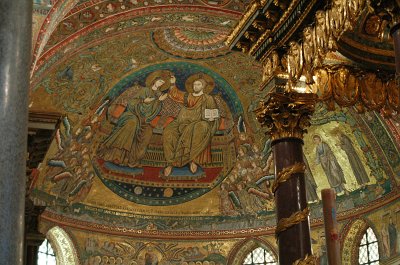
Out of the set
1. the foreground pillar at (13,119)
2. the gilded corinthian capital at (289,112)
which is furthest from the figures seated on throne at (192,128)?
the foreground pillar at (13,119)

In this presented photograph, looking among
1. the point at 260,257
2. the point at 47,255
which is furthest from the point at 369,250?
the point at 47,255

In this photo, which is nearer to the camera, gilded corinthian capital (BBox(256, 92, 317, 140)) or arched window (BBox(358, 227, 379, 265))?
gilded corinthian capital (BBox(256, 92, 317, 140))

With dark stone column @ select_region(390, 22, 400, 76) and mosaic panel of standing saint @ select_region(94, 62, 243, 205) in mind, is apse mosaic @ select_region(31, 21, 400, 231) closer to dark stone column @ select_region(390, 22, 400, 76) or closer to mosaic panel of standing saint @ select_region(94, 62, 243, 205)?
mosaic panel of standing saint @ select_region(94, 62, 243, 205)

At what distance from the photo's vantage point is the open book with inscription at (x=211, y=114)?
819 inches

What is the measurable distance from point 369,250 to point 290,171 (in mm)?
9260

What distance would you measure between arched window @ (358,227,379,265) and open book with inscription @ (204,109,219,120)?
15.6ft

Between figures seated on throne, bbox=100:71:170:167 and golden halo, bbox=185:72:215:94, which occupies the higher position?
golden halo, bbox=185:72:215:94

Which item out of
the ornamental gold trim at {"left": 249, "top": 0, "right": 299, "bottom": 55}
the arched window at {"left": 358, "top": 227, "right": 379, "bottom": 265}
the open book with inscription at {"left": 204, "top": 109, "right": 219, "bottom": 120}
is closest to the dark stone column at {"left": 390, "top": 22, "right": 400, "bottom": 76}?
the ornamental gold trim at {"left": 249, "top": 0, "right": 299, "bottom": 55}

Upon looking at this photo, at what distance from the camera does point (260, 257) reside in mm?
20969

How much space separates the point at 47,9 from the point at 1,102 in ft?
30.3

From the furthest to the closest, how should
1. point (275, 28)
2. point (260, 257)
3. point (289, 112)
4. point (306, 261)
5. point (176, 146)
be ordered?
point (176, 146)
point (260, 257)
point (275, 28)
point (289, 112)
point (306, 261)

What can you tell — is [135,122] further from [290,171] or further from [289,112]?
[290,171]

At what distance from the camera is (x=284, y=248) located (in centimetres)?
1049

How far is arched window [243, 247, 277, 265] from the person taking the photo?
20.8 meters
